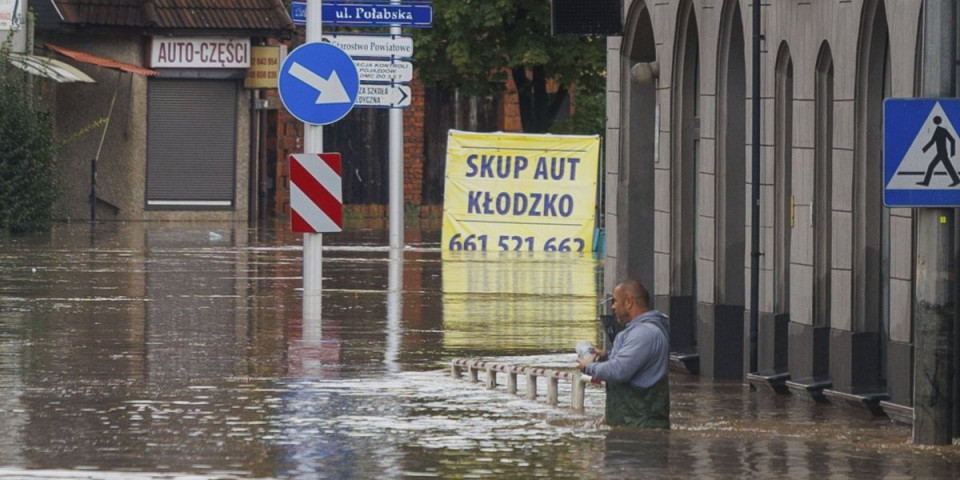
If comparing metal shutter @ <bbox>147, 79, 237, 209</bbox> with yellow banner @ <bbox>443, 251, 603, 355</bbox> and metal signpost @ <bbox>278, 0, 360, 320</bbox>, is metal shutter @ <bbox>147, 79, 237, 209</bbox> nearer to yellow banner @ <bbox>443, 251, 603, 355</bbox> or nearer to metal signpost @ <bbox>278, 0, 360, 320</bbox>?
yellow banner @ <bbox>443, 251, 603, 355</bbox>

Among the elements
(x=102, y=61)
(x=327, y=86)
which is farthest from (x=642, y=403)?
(x=102, y=61)

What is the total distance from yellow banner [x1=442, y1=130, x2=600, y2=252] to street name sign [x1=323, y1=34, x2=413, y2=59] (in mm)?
1614

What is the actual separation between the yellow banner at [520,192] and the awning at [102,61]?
11.8 m

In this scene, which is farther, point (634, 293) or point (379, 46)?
point (379, 46)

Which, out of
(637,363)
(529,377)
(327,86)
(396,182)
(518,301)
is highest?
(327,86)

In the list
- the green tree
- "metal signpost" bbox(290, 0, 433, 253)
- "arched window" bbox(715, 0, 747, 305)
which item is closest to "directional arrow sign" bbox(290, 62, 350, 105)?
"arched window" bbox(715, 0, 747, 305)

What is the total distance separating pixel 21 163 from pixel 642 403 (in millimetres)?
27135

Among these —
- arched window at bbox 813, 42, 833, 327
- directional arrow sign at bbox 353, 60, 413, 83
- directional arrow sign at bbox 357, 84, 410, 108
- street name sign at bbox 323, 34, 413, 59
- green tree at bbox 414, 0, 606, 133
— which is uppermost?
green tree at bbox 414, 0, 606, 133

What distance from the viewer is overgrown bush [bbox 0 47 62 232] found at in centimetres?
3750

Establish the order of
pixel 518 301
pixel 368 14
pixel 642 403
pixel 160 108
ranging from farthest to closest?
pixel 160 108
pixel 368 14
pixel 518 301
pixel 642 403

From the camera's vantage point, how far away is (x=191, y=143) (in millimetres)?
48094

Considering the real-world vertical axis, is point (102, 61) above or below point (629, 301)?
above

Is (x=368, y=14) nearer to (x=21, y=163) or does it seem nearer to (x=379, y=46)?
(x=379, y=46)

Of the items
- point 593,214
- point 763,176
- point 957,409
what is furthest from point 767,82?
point 593,214
